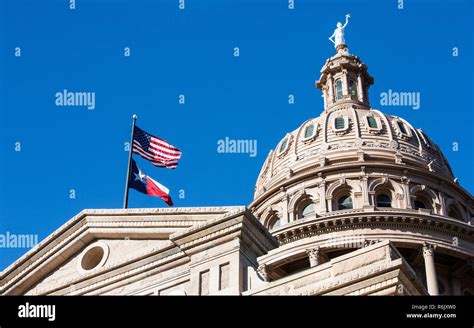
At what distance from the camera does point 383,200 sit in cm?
5797

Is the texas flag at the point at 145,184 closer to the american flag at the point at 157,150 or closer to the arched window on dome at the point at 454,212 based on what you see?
the american flag at the point at 157,150

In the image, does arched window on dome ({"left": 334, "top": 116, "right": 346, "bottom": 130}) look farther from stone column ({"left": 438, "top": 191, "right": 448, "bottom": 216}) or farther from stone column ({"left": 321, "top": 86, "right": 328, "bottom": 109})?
stone column ({"left": 438, "top": 191, "right": 448, "bottom": 216})

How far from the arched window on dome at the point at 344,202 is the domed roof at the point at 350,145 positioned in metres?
2.14

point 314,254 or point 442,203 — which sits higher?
point 442,203

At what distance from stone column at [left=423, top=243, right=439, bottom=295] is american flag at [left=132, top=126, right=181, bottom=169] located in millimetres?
26352

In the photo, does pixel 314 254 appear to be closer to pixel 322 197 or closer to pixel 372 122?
pixel 322 197

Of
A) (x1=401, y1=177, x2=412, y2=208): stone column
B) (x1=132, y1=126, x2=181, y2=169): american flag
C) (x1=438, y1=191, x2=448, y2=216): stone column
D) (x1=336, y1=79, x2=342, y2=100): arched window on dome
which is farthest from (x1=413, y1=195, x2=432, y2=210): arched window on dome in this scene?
(x1=132, y1=126, x2=181, y2=169): american flag

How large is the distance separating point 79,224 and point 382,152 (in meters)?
38.3

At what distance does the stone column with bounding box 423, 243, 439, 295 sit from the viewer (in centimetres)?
5212

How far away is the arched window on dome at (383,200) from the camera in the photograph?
5766 cm

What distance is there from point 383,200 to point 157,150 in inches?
1202

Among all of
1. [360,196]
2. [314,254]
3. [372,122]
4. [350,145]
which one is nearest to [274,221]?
[360,196]

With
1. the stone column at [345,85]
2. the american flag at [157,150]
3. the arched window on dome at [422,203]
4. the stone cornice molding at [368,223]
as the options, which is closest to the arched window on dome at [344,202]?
the stone cornice molding at [368,223]
